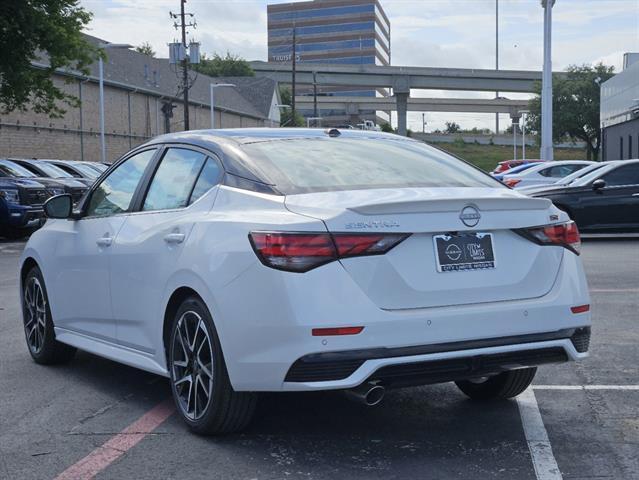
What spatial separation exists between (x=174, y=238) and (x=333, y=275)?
118 cm

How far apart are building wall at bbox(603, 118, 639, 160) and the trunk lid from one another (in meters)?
45.5

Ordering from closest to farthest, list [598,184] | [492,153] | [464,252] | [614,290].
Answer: [464,252], [614,290], [598,184], [492,153]

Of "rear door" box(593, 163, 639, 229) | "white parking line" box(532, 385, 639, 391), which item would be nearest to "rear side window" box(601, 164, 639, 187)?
"rear door" box(593, 163, 639, 229)

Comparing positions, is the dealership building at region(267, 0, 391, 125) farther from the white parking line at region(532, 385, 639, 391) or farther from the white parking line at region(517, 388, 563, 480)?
the white parking line at region(517, 388, 563, 480)

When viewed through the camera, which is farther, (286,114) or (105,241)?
(286,114)

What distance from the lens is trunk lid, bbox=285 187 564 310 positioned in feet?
15.0

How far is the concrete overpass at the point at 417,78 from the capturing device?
97125mm

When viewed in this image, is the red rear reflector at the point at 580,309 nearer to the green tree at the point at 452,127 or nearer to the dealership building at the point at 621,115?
the dealership building at the point at 621,115

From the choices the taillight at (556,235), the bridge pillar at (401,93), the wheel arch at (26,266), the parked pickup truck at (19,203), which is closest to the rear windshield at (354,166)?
the taillight at (556,235)

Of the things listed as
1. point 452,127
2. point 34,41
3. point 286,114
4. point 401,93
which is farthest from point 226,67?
point 34,41

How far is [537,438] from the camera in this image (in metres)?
5.04

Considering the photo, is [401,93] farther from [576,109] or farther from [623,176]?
[623,176]

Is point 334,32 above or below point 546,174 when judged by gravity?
above

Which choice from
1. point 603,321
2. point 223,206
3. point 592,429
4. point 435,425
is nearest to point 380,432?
point 435,425
